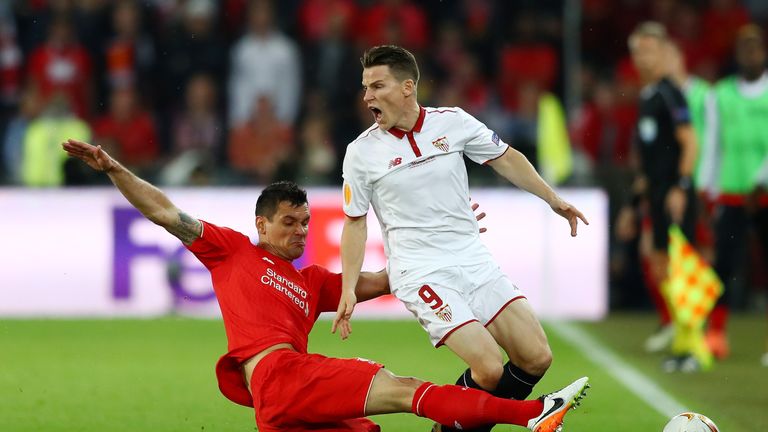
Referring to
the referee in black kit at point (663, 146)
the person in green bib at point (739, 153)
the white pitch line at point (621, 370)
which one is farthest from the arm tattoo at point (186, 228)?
the person in green bib at point (739, 153)

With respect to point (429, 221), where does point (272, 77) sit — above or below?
above

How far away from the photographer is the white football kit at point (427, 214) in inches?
253

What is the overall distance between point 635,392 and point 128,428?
3.19 metres

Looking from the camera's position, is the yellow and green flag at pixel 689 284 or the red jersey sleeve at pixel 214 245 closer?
the red jersey sleeve at pixel 214 245

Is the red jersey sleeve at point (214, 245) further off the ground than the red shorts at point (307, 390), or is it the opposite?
the red jersey sleeve at point (214, 245)

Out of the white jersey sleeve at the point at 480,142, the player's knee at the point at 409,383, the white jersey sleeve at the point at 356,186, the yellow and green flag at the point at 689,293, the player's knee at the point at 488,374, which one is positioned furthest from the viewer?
the yellow and green flag at the point at 689,293

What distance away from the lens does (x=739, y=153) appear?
37.0 feet

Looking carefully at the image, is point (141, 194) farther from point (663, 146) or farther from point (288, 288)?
point (663, 146)

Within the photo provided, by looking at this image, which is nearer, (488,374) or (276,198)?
(488,374)

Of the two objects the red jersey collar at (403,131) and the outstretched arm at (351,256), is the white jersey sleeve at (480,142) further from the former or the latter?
the outstretched arm at (351,256)

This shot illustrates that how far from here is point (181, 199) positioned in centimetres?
1294

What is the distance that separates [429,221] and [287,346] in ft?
2.82

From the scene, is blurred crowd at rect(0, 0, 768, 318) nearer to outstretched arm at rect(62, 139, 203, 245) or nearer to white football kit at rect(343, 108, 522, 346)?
white football kit at rect(343, 108, 522, 346)

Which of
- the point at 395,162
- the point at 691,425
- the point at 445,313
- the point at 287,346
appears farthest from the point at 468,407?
the point at 395,162
